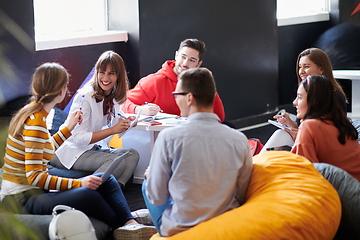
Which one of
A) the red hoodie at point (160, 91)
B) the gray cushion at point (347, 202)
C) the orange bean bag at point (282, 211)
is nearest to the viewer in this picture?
the orange bean bag at point (282, 211)

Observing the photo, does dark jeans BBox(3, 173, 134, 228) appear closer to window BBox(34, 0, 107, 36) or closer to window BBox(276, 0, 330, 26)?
window BBox(34, 0, 107, 36)

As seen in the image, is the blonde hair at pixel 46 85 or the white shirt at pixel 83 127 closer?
the blonde hair at pixel 46 85

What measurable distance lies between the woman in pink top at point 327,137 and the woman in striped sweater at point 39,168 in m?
0.94

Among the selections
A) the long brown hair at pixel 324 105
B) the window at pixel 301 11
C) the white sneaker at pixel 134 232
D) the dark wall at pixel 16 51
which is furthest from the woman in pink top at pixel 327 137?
the window at pixel 301 11

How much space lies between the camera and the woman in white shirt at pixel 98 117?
9.71 feet

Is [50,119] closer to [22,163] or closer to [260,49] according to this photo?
[22,163]

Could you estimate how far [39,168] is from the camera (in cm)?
228

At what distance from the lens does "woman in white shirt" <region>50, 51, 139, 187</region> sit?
2961mm

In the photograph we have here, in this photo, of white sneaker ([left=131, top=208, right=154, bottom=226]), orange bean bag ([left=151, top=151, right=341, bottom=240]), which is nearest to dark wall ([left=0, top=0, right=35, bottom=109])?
white sneaker ([left=131, top=208, right=154, bottom=226])

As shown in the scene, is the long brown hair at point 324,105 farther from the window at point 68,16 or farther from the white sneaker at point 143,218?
the window at point 68,16

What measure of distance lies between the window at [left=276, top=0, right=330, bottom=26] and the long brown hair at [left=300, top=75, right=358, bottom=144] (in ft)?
12.3

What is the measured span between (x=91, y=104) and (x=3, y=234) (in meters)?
2.00

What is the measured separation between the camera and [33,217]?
86.9 inches

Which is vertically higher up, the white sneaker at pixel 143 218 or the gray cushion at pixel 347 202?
the gray cushion at pixel 347 202
